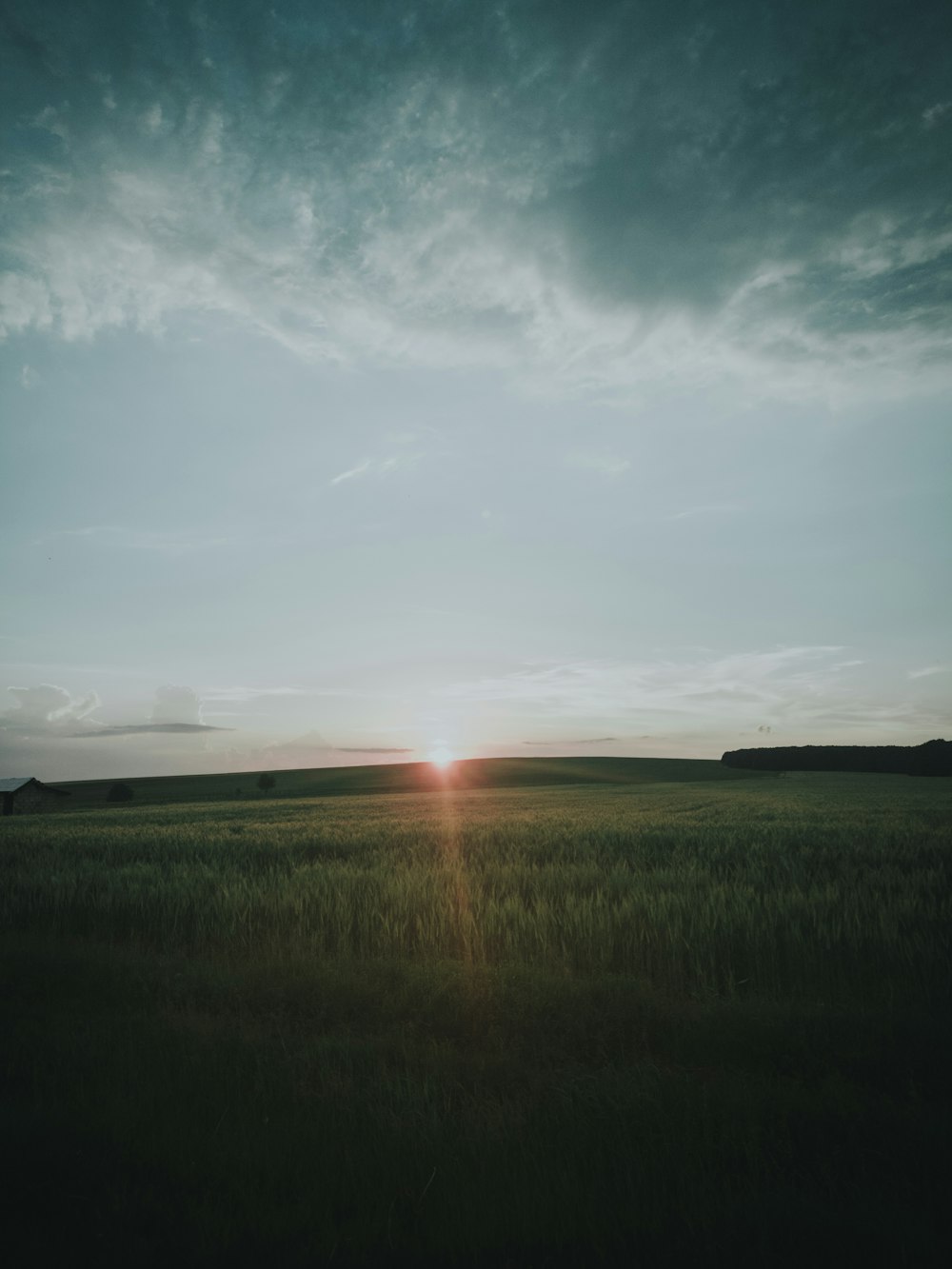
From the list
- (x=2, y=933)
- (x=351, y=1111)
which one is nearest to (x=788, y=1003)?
(x=351, y=1111)

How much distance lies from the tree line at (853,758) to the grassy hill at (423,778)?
20437mm

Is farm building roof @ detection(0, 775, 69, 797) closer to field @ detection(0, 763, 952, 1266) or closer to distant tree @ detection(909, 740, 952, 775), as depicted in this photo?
field @ detection(0, 763, 952, 1266)

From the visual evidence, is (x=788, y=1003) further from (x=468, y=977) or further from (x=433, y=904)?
(x=433, y=904)

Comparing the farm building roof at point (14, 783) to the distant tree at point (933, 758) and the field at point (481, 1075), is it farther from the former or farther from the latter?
the distant tree at point (933, 758)

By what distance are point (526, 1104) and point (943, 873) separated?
989cm

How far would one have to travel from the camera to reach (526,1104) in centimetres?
425

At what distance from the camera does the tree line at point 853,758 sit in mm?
93438

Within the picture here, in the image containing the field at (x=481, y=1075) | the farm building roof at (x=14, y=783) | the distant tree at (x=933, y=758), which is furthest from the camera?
the distant tree at (x=933, y=758)

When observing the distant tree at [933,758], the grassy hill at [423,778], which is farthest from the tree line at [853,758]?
the grassy hill at [423,778]

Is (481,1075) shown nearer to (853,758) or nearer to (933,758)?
(933,758)

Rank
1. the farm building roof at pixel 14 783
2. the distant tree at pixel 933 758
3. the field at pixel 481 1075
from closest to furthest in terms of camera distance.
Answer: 1. the field at pixel 481 1075
2. the farm building roof at pixel 14 783
3. the distant tree at pixel 933 758

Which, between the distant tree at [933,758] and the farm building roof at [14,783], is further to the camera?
the distant tree at [933,758]

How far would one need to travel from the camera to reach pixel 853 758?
117 metres

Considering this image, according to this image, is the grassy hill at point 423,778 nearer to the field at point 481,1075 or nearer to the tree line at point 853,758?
the tree line at point 853,758
